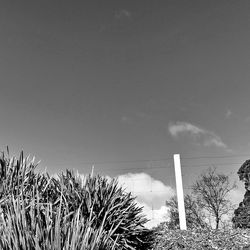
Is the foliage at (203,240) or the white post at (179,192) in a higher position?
the white post at (179,192)

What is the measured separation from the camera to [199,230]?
7289 millimetres

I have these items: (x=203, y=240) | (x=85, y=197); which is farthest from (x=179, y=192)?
(x=85, y=197)

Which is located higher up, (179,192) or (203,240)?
(179,192)

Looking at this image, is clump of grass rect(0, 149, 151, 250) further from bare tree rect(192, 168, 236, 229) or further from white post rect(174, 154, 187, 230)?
bare tree rect(192, 168, 236, 229)

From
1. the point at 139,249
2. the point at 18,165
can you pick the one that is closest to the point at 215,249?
the point at 139,249

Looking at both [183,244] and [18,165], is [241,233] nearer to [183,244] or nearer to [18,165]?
[183,244]

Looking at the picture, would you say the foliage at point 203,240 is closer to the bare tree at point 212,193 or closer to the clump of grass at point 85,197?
the clump of grass at point 85,197

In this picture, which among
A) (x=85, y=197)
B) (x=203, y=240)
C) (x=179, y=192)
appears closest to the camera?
(x=85, y=197)

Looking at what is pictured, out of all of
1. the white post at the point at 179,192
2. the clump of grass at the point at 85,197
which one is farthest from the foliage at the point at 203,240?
the white post at the point at 179,192

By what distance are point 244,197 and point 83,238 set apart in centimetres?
1376

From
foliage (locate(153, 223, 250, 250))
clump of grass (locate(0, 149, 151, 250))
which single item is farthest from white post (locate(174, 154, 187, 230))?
clump of grass (locate(0, 149, 151, 250))

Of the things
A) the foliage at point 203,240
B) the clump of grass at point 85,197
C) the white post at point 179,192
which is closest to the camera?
the clump of grass at point 85,197

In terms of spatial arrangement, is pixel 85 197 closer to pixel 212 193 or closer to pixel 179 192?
pixel 179 192

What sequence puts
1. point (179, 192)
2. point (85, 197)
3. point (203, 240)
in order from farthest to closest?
1. point (179, 192)
2. point (203, 240)
3. point (85, 197)
